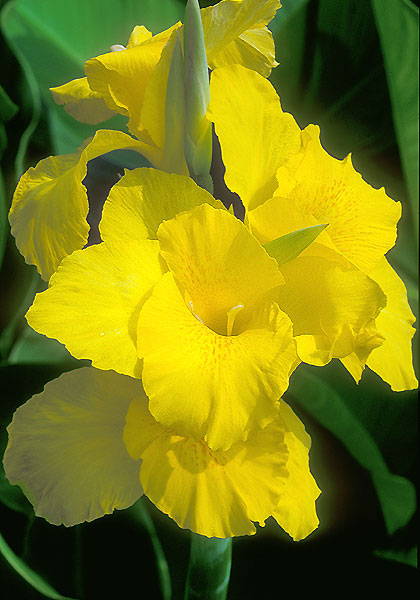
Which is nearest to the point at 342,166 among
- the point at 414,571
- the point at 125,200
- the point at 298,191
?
the point at 298,191

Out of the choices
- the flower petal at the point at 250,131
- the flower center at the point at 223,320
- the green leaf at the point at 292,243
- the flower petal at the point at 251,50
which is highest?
the flower petal at the point at 251,50

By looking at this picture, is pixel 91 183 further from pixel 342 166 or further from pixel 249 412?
pixel 249 412

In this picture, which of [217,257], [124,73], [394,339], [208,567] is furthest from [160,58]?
[208,567]

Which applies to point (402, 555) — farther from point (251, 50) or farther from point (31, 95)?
point (31, 95)

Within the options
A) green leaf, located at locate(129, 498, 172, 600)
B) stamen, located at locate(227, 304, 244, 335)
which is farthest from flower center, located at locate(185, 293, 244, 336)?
green leaf, located at locate(129, 498, 172, 600)

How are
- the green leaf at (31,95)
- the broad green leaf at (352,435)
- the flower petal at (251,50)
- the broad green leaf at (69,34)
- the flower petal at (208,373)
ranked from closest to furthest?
the flower petal at (208,373) → the flower petal at (251,50) → the broad green leaf at (352,435) → the green leaf at (31,95) → the broad green leaf at (69,34)

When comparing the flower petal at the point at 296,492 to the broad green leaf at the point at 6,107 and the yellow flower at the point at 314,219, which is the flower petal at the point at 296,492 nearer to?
the yellow flower at the point at 314,219

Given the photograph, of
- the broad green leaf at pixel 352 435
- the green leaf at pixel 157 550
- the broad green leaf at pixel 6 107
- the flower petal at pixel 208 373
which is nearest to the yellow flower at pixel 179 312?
the flower petal at pixel 208 373
